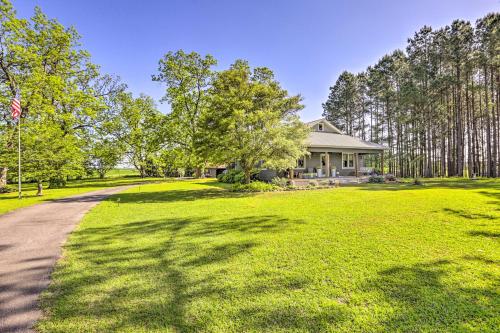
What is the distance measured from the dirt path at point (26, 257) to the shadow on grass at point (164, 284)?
227 millimetres

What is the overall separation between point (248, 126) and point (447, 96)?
1281 inches

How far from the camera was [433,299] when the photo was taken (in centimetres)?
314

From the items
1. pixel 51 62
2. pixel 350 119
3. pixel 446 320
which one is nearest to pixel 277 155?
pixel 446 320

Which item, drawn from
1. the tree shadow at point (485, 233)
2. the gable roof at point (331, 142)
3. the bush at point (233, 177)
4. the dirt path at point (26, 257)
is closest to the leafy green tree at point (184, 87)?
the bush at point (233, 177)

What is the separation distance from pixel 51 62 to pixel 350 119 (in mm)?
46931

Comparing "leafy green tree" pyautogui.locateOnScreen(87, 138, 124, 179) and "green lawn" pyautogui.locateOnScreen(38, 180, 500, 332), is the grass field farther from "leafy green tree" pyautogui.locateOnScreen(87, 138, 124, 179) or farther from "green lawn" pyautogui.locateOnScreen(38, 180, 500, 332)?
"leafy green tree" pyautogui.locateOnScreen(87, 138, 124, 179)

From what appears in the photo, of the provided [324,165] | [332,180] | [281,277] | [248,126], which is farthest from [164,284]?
[324,165]

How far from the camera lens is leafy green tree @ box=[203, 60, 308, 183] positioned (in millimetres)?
15312

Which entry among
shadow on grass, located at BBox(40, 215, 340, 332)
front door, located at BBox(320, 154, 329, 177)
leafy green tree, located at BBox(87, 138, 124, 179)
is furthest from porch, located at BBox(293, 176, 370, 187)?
leafy green tree, located at BBox(87, 138, 124, 179)

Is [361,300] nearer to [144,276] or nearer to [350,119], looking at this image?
[144,276]

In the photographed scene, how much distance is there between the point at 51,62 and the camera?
2142cm

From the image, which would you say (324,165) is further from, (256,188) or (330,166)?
(256,188)

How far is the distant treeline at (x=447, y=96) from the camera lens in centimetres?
2762

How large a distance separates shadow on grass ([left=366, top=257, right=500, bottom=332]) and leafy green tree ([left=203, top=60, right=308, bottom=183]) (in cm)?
1174
